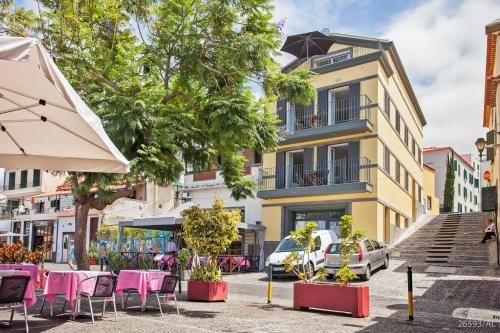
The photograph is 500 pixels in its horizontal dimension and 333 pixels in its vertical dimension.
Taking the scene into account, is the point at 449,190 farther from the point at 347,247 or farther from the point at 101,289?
the point at 101,289

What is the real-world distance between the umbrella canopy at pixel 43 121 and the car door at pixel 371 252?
519 inches

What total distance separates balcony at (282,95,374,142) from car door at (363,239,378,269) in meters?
6.94

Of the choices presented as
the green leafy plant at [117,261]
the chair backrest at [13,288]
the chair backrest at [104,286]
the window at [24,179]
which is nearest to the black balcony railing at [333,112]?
the green leafy plant at [117,261]

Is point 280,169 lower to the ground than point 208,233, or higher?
higher

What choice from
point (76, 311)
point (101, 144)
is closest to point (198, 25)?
point (101, 144)

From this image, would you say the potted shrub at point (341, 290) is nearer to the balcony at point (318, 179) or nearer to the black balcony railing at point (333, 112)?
the balcony at point (318, 179)

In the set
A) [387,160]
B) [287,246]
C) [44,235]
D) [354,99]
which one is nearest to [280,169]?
[354,99]

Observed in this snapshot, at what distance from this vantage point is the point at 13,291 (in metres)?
7.30

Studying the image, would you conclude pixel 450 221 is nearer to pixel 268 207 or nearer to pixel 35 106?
pixel 268 207

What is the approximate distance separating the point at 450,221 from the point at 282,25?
21.9 m

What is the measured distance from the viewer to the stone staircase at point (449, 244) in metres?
20.9

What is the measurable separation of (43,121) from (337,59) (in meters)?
22.3

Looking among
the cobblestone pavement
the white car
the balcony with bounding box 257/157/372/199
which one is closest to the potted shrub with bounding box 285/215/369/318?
the cobblestone pavement

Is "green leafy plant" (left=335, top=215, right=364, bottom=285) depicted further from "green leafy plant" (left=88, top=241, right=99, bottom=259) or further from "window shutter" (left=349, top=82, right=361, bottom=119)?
"green leafy plant" (left=88, top=241, right=99, bottom=259)
